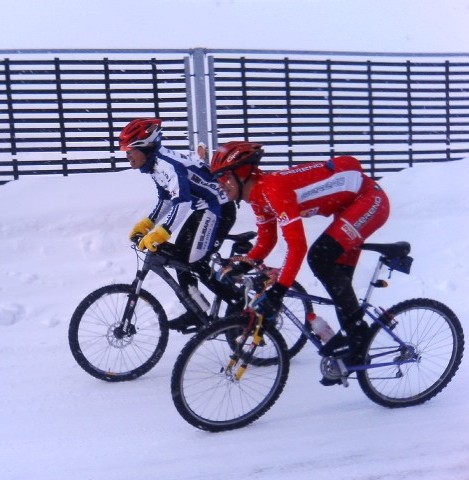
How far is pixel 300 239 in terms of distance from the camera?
347cm

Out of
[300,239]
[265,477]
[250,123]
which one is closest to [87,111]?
[250,123]

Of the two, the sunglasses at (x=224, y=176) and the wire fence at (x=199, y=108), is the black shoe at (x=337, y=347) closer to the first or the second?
the sunglasses at (x=224, y=176)

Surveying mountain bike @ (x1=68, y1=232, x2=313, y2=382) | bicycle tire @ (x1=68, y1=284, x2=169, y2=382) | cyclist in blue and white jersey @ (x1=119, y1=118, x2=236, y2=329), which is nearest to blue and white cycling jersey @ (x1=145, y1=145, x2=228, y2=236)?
cyclist in blue and white jersey @ (x1=119, y1=118, x2=236, y2=329)

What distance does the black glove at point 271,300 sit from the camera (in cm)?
345

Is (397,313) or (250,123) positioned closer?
(397,313)

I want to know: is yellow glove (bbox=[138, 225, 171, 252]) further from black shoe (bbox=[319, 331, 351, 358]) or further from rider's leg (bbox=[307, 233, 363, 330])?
black shoe (bbox=[319, 331, 351, 358])

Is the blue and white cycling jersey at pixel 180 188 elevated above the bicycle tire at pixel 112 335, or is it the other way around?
the blue and white cycling jersey at pixel 180 188

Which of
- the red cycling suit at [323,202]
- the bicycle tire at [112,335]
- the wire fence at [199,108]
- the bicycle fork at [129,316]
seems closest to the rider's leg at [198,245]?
the bicycle tire at [112,335]

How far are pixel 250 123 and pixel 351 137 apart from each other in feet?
9.37

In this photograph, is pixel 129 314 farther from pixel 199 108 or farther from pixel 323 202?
pixel 199 108

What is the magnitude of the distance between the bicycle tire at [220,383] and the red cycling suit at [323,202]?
54 cm

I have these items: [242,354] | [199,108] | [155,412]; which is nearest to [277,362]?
[242,354]

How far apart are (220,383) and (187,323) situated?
33.8 inches

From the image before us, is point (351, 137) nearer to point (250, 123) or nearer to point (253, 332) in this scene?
point (250, 123)
